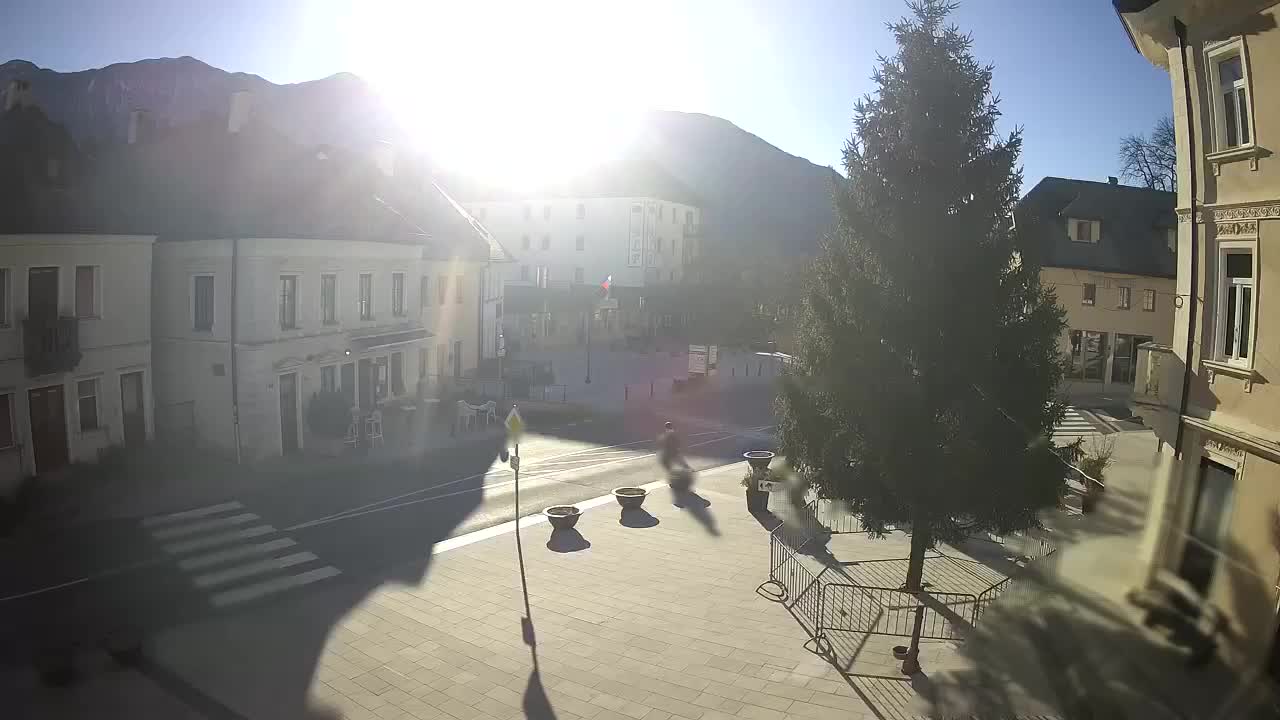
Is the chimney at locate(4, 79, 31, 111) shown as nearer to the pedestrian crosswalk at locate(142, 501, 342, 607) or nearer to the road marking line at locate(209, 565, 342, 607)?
the pedestrian crosswalk at locate(142, 501, 342, 607)

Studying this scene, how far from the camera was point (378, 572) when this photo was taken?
14516mm

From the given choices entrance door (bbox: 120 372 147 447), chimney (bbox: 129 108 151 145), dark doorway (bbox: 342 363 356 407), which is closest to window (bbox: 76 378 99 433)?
entrance door (bbox: 120 372 147 447)

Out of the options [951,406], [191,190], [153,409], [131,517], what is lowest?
[131,517]

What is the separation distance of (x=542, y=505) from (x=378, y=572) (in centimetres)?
559

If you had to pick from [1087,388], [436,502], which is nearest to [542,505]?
[436,502]

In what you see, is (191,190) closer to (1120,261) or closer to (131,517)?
(131,517)

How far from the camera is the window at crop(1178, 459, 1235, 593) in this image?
610cm

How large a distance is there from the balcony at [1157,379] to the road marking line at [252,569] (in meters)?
14.2

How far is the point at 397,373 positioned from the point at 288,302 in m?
6.68

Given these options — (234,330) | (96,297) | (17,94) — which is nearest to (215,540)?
(96,297)

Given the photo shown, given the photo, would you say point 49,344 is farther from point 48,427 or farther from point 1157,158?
point 1157,158

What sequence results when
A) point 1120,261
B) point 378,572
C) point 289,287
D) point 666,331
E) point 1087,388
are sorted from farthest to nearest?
point 666,331, point 1087,388, point 289,287, point 1120,261, point 378,572

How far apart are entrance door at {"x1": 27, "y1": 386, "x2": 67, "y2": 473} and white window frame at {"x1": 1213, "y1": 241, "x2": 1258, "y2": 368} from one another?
74.9 feet

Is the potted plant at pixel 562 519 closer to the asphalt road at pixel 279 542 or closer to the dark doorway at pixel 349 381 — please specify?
the asphalt road at pixel 279 542
